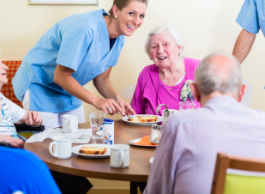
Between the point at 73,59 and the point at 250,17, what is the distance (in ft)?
4.03

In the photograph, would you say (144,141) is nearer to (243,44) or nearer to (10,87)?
(243,44)

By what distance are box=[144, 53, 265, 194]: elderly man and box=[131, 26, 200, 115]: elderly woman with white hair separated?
4.02 ft

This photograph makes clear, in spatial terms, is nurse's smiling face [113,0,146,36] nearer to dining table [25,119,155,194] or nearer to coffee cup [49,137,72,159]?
dining table [25,119,155,194]

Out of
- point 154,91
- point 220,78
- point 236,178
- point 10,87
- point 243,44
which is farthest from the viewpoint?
point 10,87

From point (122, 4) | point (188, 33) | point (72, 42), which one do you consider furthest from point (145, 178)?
point (188, 33)

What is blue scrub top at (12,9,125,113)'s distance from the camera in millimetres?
1728

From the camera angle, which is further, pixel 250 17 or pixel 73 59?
pixel 250 17

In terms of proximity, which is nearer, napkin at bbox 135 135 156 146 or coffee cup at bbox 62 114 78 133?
napkin at bbox 135 135 156 146

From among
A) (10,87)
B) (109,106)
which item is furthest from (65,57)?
(10,87)

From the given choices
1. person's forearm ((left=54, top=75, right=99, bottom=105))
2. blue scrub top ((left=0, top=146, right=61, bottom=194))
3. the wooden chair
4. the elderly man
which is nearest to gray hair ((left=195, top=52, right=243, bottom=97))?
the elderly man

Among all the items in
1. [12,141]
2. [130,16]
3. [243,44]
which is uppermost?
[130,16]

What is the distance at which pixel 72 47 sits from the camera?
5.64 ft

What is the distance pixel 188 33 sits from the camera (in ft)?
8.55

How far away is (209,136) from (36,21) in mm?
2219
